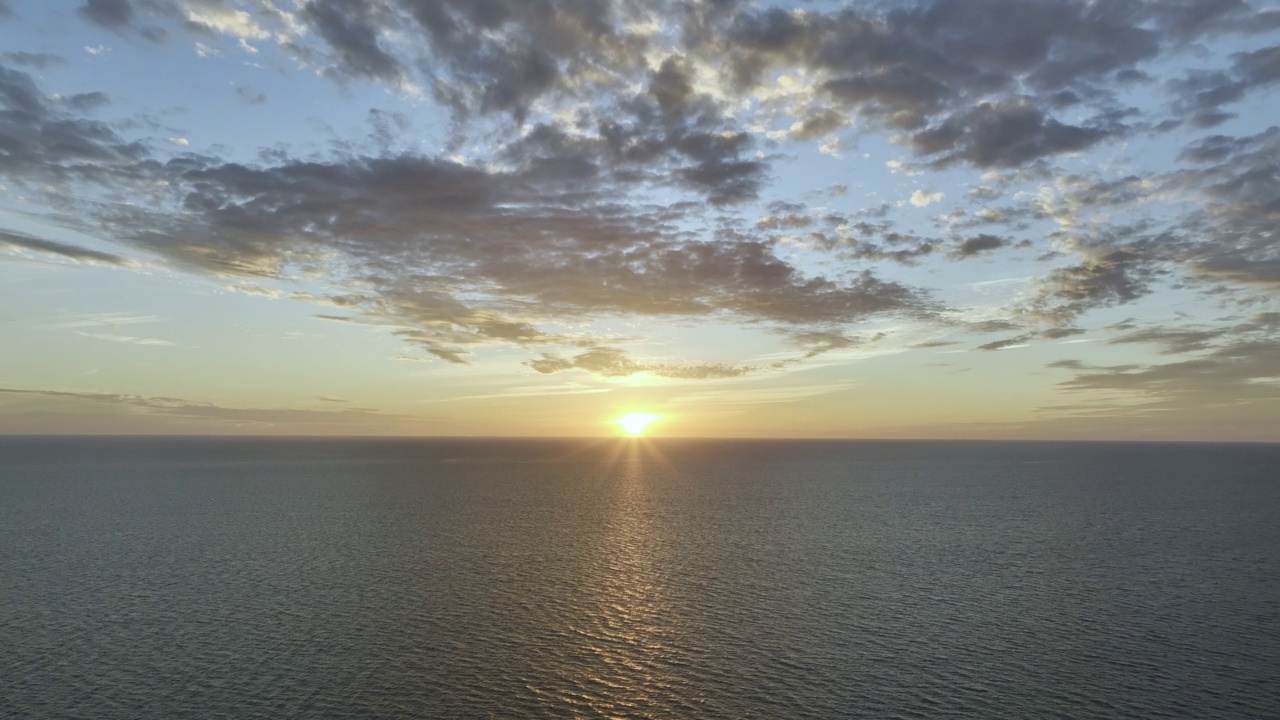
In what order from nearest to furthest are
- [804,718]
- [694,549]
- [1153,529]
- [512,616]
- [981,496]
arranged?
[804,718], [512,616], [694,549], [1153,529], [981,496]

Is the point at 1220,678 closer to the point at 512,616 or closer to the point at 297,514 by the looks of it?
the point at 512,616

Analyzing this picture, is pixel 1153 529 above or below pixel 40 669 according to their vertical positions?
above

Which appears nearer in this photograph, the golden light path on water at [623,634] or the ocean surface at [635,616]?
the ocean surface at [635,616]

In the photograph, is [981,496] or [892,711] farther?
[981,496]

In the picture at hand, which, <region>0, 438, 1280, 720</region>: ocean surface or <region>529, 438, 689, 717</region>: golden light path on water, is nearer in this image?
<region>0, 438, 1280, 720</region>: ocean surface

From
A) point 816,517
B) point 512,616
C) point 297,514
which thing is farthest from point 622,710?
point 297,514

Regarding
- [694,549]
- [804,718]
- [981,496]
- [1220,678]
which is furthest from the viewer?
[981,496]

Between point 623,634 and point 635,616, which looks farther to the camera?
point 635,616

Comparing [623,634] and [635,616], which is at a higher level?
[635,616]
